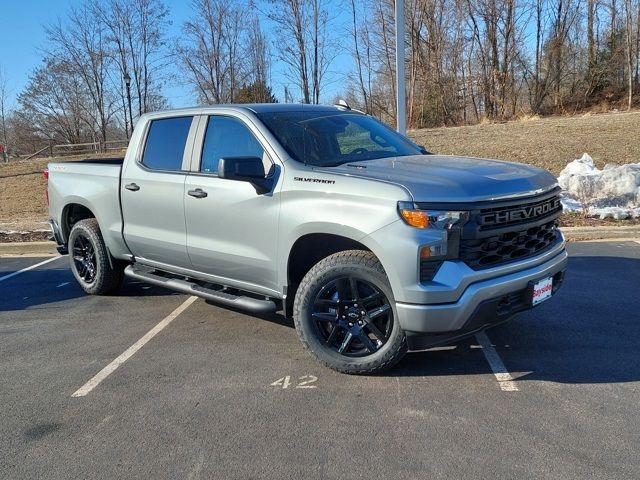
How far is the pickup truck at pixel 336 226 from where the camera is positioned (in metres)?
3.46

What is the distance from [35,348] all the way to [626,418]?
4517mm

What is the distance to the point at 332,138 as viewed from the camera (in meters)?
4.68

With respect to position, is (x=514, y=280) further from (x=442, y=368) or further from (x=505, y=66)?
(x=505, y=66)

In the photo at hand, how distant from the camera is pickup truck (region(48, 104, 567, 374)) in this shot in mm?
3457

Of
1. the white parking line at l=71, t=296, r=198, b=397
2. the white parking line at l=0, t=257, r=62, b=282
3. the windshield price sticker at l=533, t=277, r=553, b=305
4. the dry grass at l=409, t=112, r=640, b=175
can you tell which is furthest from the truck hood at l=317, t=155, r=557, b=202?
the dry grass at l=409, t=112, r=640, b=175

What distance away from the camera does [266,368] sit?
13.9 ft

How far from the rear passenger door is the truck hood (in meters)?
1.60

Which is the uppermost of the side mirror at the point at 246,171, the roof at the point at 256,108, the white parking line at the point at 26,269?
the roof at the point at 256,108

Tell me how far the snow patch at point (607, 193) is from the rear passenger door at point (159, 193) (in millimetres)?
6886

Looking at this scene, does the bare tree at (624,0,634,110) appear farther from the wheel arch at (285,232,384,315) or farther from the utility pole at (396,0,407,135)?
the wheel arch at (285,232,384,315)

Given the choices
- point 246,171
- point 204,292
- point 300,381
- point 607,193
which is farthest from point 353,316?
point 607,193

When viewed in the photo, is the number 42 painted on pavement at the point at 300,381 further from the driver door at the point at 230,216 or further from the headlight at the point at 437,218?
the headlight at the point at 437,218

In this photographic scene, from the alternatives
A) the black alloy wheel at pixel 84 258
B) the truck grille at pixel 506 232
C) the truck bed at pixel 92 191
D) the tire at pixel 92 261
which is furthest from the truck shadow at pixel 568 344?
the black alloy wheel at pixel 84 258

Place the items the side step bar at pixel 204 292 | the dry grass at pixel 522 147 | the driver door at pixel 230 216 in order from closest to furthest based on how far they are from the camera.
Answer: the driver door at pixel 230 216, the side step bar at pixel 204 292, the dry grass at pixel 522 147
